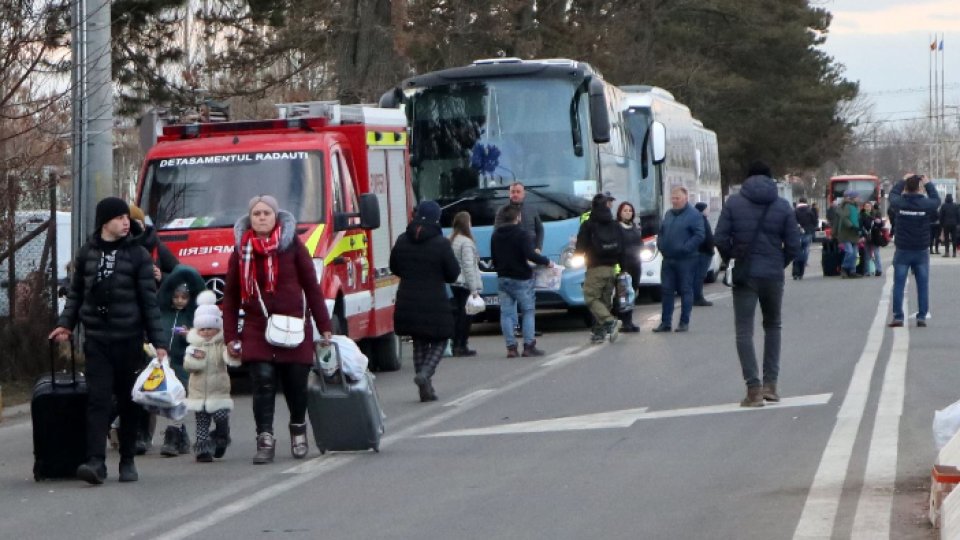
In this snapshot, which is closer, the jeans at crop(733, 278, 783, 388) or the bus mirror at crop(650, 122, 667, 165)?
the jeans at crop(733, 278, 783, 388)

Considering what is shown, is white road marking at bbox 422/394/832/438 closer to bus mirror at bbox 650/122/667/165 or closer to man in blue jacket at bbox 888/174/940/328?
man in blue jacket at bbox 888/174/940/328

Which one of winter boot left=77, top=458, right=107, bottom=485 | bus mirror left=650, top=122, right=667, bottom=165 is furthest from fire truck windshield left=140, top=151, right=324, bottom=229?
bus mirror left=650, top=122, right=667, bottom=165

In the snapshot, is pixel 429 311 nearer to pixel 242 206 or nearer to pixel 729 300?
pixel 242 206

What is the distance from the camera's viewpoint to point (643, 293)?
100 ft

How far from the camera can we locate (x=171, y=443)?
448 inches

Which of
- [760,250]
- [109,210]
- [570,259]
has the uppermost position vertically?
[109,210]

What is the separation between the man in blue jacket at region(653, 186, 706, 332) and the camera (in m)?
21.3

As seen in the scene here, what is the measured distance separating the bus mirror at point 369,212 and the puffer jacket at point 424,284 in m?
1.41

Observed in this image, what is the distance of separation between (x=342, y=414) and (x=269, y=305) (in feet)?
2.95

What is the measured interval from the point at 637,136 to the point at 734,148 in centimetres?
3642

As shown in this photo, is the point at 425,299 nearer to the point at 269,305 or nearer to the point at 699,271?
the point at 269,305

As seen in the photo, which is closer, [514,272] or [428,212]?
[428,212]

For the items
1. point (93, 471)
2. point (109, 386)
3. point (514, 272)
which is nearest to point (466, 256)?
point (514, 272)

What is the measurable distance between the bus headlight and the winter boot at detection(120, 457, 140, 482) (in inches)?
478
